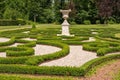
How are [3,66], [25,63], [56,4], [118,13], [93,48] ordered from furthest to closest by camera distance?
[56,4]
[118,13]
[93,48]
[25,63]
[3,66]

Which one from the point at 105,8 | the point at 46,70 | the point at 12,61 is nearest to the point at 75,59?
the point at 46,70

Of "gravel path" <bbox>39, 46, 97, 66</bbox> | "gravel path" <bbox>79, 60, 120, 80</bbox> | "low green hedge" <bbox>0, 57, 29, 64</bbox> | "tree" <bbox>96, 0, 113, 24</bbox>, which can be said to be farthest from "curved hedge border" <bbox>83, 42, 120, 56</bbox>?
"tree" <bbox>96, 0, 113, 24</bbox>

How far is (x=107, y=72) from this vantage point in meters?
10.6

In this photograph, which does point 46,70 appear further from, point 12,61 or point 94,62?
point 94,62

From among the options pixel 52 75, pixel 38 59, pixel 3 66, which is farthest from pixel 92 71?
pixel 3 66

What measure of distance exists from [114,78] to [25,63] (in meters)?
3.83

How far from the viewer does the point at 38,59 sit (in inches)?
463

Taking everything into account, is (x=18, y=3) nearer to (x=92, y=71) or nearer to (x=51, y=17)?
(x=51, y=17)

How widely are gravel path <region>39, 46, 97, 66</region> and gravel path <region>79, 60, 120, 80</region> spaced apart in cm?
116

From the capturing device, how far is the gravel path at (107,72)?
9899mm

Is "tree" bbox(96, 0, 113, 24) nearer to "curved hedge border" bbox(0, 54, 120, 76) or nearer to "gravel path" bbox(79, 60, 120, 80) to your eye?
"gravel path" bbox(79, 60, 120, 80)

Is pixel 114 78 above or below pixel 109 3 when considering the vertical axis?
below

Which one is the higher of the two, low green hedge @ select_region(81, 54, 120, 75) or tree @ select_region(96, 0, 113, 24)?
tree @ select_region(96, 0, 113, 24)

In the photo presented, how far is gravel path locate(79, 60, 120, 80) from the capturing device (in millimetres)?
9899
